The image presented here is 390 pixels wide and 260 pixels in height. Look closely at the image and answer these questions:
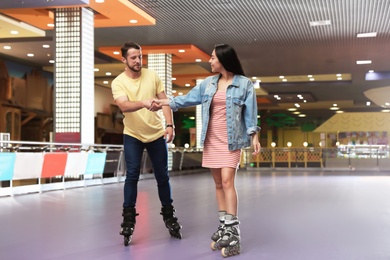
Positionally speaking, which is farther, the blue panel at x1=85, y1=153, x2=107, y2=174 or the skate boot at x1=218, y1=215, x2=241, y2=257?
the blue panel at x1=85, y1=153, x2=107, y2=174

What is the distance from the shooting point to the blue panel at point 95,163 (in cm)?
1107

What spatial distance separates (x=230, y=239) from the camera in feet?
A: 11.3

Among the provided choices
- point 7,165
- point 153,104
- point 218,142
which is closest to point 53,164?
point 7,165

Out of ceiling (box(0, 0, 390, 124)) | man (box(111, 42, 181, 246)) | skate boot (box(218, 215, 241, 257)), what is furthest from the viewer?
ceiling (box(0, 0, 390, 124))

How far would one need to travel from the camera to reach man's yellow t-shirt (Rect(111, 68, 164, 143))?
13.1ft

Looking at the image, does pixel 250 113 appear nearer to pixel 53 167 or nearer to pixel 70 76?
pixel 53 167

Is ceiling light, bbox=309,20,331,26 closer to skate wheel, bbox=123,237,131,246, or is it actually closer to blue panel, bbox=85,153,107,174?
blue panel, bbox=85,153,107,174

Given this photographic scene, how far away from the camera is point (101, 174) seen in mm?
11945

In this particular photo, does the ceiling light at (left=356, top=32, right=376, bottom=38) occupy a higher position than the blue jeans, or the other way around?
the ceiling light at (left=356, top=32, right=376, bottom=38)

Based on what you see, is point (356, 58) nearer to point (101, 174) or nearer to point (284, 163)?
point (284, 163)

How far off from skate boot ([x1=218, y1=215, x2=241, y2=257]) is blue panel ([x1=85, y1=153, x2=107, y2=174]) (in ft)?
25.4

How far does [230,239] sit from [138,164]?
0.95 m

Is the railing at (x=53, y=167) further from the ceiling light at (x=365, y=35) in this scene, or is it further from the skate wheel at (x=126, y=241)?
the ceiling light at (x=365, y=35)

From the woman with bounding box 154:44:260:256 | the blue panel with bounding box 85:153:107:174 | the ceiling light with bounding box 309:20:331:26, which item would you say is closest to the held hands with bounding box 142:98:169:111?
the woman with bounding box 154:44:260:256
